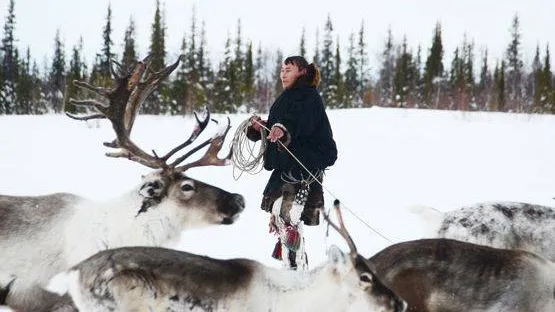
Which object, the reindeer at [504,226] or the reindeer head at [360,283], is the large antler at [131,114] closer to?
the reindeer head at [360,283]

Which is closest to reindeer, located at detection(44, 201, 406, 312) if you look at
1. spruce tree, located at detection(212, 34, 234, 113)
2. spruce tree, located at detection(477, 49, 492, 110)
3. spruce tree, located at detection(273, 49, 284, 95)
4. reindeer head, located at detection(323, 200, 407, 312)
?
reindeer head, located at detection(323, 200, 407, 312)

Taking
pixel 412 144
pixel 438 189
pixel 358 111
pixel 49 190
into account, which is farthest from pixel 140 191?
pixel 358 111

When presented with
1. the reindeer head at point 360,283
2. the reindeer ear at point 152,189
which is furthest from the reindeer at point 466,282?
the reindeer ear at point 152,189

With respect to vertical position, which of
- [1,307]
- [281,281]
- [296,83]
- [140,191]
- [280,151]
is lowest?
[1,307]

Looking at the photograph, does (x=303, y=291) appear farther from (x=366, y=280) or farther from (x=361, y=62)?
(x=361, y=62)

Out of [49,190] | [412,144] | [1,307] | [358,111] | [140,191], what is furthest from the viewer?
[358,111]

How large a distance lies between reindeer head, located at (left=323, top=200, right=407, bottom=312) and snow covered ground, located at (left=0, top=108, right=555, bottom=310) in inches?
86.4

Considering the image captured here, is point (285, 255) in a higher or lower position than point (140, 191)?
lower

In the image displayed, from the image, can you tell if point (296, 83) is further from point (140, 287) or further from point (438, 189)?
point (438, 189)

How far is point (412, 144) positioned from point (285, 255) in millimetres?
9463

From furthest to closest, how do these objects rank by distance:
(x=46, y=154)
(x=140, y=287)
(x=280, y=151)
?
(x=46, y=154) < (x=280, y=151) < (x=140, y=287)

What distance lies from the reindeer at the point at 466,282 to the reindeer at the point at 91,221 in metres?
1.24

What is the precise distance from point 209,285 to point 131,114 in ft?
6.40

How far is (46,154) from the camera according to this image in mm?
10844
